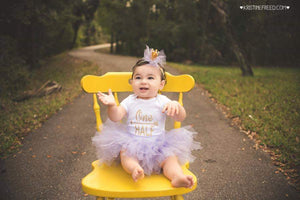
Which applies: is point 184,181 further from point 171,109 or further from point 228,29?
point 228,29

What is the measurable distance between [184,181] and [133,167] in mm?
363

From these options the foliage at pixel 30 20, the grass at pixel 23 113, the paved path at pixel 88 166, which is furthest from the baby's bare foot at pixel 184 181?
the foliage at pixel 30 20

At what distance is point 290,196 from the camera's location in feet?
8.27

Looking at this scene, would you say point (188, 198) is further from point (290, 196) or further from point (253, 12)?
point (253, 12)

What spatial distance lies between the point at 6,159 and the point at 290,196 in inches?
149

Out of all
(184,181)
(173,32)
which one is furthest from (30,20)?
(184,181)

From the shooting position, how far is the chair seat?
1502 mm

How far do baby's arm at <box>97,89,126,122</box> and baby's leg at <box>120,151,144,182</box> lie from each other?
0.97ft

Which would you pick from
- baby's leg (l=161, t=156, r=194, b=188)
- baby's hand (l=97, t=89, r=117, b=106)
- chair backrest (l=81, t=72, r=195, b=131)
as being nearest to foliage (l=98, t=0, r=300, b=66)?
chair backrest (l=81, t=72, r=195, b=131)

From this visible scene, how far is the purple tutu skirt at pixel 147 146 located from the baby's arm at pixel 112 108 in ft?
0.42

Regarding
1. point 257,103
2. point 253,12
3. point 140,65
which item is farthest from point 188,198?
point 257,103

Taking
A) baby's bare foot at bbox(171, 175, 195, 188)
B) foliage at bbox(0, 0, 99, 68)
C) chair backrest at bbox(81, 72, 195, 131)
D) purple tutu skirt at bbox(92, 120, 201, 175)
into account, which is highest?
foliage at bbox(0, 0, 99, 68)

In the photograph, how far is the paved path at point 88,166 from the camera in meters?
2.63

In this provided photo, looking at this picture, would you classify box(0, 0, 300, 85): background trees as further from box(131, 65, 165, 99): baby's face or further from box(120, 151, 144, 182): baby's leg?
box(120, 151, 144, 182): baby's leg
